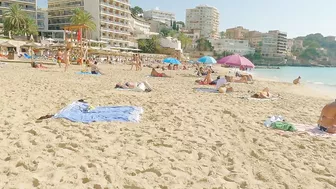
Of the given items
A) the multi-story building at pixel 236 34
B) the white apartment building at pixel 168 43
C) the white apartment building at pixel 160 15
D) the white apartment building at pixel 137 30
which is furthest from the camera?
the multi-story building at pixel 236 34

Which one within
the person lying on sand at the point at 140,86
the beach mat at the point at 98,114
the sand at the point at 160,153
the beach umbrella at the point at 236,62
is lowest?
the sand at the point at 160,153

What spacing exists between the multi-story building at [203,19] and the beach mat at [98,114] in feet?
444

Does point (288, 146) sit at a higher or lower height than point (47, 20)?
lower

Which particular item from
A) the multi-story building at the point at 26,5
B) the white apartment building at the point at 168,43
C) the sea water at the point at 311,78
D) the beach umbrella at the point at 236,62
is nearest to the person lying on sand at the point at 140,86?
the beach umbrella at the point at 236,62

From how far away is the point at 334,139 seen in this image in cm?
512

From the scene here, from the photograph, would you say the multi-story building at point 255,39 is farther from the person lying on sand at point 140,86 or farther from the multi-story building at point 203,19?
the person lying on sand at point 140,86

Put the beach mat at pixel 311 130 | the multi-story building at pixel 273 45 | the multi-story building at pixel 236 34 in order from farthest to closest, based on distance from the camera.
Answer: the multi-story building at pixel 236 34 < the multi-story building at pixel 273 45 < the beach mat at pixel 311 130

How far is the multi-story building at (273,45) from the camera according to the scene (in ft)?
411

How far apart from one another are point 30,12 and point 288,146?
66.0 m

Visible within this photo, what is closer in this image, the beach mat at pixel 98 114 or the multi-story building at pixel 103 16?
the beach mat at pixel 98 114

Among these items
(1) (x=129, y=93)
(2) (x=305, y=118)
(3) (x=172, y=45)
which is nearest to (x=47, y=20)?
(3) (x=172, y=45)

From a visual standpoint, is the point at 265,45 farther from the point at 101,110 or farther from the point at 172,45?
the point at 101,110

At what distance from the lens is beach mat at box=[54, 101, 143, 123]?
5.68 metres

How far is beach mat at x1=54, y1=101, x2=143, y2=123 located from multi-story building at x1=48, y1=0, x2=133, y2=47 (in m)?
57.1
